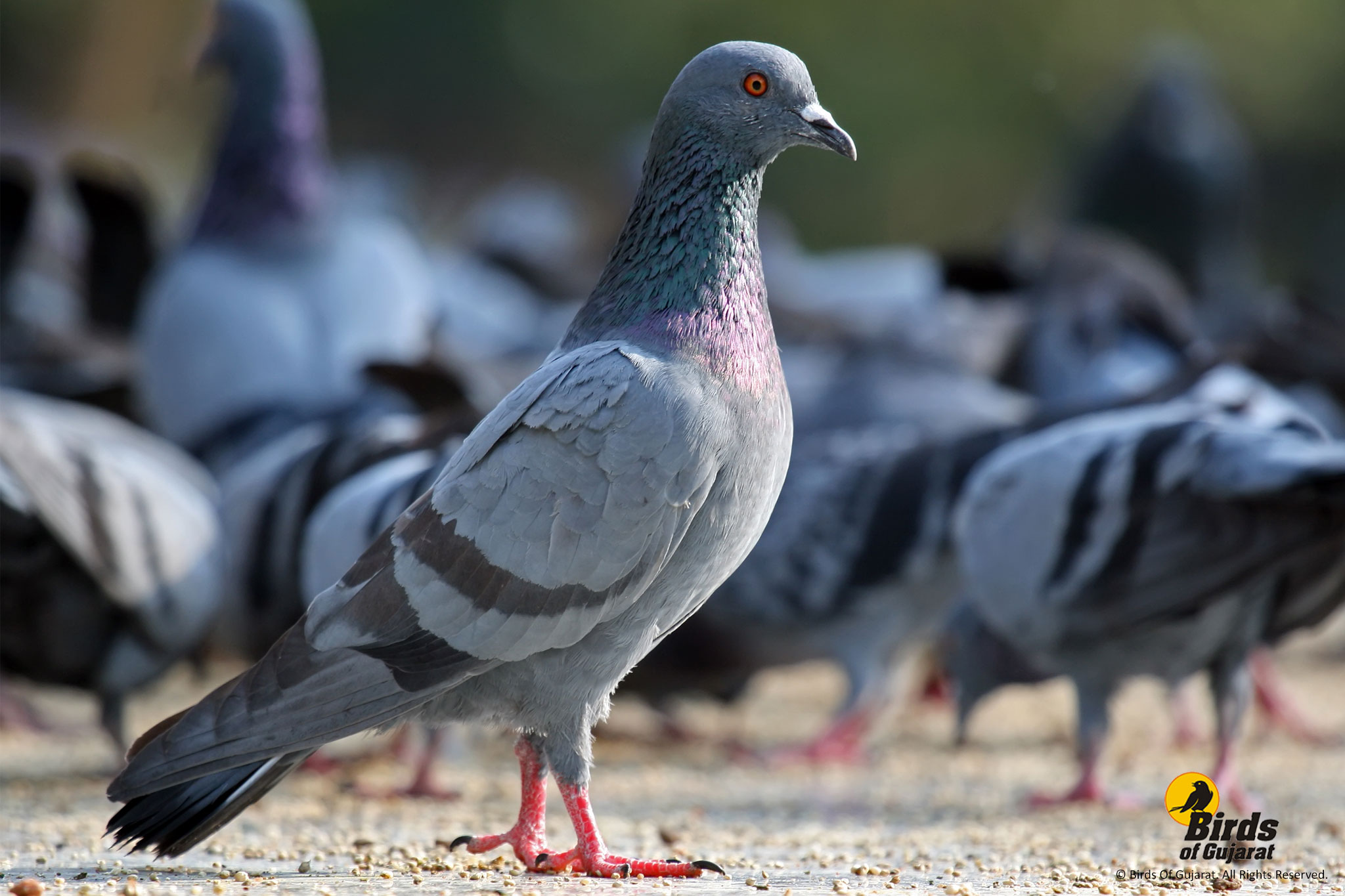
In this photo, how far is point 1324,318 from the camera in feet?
26.8

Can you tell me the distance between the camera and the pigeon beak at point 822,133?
3633mm

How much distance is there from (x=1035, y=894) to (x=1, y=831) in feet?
8.53

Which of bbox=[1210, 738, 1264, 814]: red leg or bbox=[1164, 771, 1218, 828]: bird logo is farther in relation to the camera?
→ bbox=[1210, 738, 1264, 814]: red leg

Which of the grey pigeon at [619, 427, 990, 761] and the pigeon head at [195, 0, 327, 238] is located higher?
the pigeon head at [195, 0, 327, 238]

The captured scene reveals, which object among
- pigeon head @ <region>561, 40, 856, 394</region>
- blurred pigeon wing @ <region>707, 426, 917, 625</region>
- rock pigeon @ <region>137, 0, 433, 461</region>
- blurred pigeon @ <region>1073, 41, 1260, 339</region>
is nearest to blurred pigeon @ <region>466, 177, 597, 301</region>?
blurred pigeon @ <region>1073, 41, 1260, 339</region>

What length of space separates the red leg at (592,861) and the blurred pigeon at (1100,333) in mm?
5404

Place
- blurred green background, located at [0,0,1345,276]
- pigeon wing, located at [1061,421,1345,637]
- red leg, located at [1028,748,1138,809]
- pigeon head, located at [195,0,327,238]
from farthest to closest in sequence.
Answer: blurred green background, located at [0,0,1345,276], pigeon head, located at [195,0,327,238], red leg, located at [1028,748,1138,809], pigeon wing, located at [1061,421,1345,637]

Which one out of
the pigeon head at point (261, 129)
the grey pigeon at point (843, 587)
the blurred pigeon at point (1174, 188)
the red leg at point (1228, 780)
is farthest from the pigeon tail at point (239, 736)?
the blurred pigeon at point (1174, 188)

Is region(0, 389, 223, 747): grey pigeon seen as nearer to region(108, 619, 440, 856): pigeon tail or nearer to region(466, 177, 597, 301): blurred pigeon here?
region(108, 619, 440, 856): pigeon tail

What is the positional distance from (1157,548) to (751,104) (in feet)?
7.14

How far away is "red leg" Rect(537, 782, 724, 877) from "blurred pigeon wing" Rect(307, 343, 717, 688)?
34 centimetres

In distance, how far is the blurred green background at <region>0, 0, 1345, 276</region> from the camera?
27.9 m

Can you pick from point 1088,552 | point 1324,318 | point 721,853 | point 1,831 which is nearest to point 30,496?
point 1,831

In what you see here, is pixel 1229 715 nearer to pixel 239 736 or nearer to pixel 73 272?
pixel 239 736
